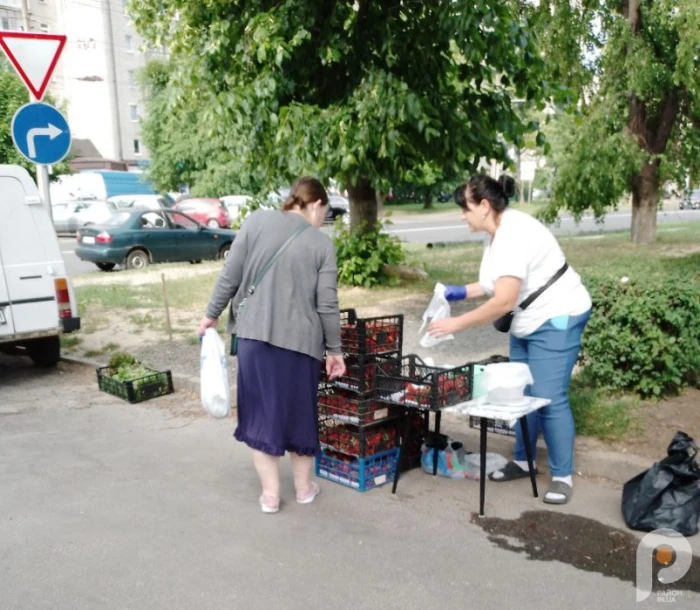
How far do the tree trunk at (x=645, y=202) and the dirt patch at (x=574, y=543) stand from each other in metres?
14.3

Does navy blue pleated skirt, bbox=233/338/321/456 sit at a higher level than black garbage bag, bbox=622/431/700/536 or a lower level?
higher

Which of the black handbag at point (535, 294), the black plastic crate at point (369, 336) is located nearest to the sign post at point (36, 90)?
the black plastic crate at point (369, 336)

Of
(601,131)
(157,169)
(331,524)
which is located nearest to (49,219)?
(331,524)

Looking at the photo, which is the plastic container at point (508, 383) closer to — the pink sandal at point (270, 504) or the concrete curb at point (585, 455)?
the concrete curb at point (585, 455)

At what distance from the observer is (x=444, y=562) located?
3.81m

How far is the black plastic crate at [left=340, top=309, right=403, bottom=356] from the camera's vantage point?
14.9 feet

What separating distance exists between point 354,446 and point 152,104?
38.1 metres

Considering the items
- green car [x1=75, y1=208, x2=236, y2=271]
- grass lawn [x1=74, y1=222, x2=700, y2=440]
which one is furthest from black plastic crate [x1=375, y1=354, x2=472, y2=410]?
green car [x1=75, y1=208, x2=236, y2=271]

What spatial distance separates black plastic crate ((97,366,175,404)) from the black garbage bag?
4.59 meters

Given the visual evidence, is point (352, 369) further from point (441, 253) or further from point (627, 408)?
point (441, 253)

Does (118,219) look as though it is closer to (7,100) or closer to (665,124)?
(7,100)

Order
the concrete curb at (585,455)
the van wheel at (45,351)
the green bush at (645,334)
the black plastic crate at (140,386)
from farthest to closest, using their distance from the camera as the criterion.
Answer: the van wheel at (45,351), the black plastic crate at (140,386), the green bush at (645,334), the concrete curb at (585,455)

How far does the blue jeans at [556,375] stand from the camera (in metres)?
4.41

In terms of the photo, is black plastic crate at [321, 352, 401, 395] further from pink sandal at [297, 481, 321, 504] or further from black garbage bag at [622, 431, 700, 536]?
black garbage bag at [622, 431, 700, 536]
